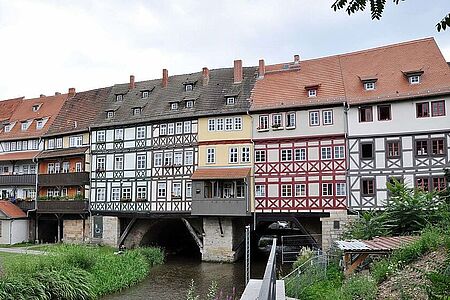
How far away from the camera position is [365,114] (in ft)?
72.0

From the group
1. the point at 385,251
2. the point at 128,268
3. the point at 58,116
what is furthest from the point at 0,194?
the point at 385,251

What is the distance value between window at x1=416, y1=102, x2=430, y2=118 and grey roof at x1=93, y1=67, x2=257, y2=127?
830 cm

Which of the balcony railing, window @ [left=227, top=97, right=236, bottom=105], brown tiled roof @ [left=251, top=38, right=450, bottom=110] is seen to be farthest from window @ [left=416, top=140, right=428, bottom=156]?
window @ [left=227, top=97, right=236, bottom=105]

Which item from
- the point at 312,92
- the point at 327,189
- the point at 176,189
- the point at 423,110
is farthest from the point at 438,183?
the point at 176,189

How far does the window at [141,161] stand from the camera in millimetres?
26641

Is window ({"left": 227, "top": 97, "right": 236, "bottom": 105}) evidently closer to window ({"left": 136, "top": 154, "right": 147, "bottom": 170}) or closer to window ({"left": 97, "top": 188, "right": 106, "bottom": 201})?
window ({"left": 136, "top": 154, "right": 147, "bottom": 170})

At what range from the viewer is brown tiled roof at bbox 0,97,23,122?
35.7m

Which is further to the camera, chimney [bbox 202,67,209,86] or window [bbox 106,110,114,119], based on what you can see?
window [bbox 106,110,114,119]

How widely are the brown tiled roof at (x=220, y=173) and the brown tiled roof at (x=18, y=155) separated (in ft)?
43.5

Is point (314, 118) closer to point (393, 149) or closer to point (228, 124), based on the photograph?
point (393, 149)

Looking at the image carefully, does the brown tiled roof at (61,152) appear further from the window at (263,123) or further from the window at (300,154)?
the window at (300,154)

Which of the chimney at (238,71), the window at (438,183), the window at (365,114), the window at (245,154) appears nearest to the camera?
the window at (438,183)

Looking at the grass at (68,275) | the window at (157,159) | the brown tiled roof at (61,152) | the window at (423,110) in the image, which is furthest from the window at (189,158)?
the window at (423,110)

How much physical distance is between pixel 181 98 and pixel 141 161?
14.2ft
